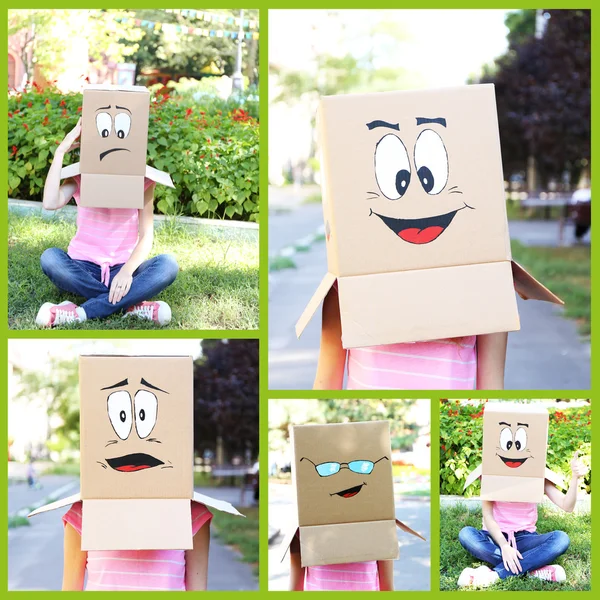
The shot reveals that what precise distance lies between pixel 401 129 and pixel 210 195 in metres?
1.55

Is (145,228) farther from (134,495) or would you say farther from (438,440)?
(438,440)

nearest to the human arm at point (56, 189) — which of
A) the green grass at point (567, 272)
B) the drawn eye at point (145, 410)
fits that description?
the drawn eye at point (145, 410)

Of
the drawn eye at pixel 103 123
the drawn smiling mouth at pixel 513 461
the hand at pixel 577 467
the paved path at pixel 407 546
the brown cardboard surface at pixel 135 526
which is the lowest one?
the paved path at pixel 407 546

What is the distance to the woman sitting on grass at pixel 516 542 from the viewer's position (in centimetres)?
296

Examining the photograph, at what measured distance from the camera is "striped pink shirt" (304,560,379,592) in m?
2.86

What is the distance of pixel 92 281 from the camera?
10.7ft

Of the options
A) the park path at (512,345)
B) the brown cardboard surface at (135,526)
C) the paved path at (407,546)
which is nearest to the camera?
the brown cardboard surface at (135,526)

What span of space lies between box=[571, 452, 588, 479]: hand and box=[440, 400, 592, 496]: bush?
2 centimetres

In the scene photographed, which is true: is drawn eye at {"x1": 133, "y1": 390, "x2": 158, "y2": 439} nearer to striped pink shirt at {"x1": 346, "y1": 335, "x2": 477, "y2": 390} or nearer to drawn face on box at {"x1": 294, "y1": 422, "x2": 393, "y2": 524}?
drawn face on box at {"x1": 294, "y1": 422, "x2": 393, "y2": 524}

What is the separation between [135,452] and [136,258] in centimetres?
91

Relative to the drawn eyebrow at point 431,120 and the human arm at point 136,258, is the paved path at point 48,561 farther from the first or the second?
the drawn eyebrow at point 431,120

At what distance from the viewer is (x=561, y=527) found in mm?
3027

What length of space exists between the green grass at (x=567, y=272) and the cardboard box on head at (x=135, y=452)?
5.54m

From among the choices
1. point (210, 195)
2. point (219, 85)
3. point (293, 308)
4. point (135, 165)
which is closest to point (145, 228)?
point (135, 165)
